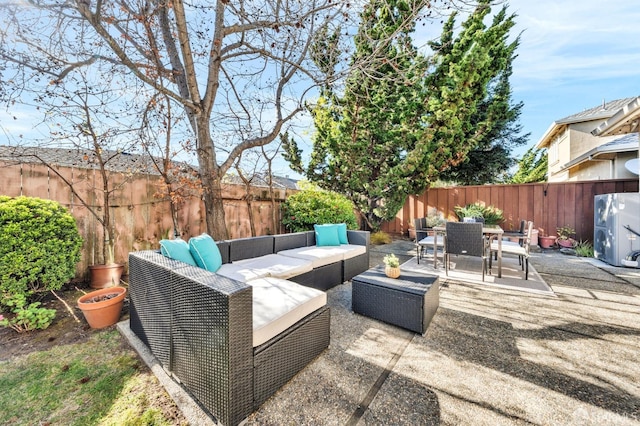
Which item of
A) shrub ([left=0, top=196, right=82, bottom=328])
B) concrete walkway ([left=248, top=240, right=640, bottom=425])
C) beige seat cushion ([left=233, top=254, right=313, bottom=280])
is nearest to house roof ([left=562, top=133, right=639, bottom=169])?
concrete walkway ([left=248, top=240, right=640, bottom=425])

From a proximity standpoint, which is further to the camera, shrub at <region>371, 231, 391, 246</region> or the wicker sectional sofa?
shrub at <region>371, 231, 391, 246</region>

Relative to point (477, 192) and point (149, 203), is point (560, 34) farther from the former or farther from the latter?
point (149, 203)

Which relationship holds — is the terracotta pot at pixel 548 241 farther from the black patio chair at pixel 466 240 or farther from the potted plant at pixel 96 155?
the potted plant at pixel 96 155

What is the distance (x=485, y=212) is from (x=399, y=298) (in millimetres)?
6841

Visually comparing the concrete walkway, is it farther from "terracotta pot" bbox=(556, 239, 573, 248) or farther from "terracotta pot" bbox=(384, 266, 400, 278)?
"terracotta pot" bbox=(556, 239, 573, 248)

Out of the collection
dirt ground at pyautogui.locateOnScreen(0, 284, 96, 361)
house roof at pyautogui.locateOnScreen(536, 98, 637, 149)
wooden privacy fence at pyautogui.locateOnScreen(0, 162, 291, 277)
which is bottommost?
dirt ground at pyautogui.locateOnScreen(0, 284, 96, 361)

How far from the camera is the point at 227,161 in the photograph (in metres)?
4.59

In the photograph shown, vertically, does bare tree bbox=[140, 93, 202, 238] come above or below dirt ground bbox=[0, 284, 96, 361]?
above

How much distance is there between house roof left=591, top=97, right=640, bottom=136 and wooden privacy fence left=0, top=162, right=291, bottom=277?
773cm

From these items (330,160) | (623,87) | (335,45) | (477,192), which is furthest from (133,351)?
(623,87)

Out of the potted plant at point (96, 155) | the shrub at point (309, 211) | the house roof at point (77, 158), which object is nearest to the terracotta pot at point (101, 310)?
the potted plant at point (96, 155)

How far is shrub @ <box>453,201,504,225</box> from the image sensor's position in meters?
7.52

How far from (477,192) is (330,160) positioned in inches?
202

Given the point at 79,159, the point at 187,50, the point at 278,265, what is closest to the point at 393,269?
the point at 278,265
